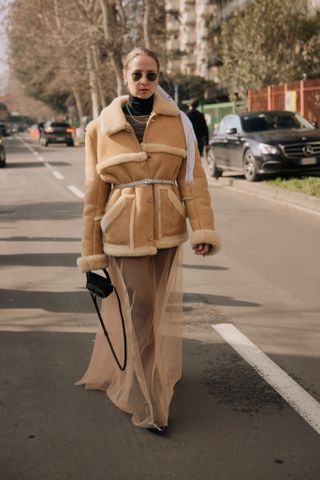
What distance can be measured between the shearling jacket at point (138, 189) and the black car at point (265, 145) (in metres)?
13.2

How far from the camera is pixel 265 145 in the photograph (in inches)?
682

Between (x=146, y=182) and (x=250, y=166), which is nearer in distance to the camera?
(x=146, y=182)

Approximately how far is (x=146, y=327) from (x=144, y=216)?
1.88ft

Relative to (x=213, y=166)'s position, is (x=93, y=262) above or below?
above

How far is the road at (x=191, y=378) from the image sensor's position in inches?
145

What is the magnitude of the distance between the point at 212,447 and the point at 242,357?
153cm

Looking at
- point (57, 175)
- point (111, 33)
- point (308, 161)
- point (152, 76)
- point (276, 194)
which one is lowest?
point (57, 175)

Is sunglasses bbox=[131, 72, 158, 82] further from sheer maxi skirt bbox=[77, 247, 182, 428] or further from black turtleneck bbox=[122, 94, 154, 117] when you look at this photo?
sheer maxi skirt bbox=[77, 247, 182, 428]

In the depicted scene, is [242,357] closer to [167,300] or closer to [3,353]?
[167,300]

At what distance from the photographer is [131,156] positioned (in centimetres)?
409

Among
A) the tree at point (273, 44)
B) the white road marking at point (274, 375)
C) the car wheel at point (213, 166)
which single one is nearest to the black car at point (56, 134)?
the tree at point (273, 44)

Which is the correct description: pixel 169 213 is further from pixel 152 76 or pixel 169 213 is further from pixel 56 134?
pixel 56 134

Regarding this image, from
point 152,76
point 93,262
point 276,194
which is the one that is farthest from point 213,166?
point 152,76

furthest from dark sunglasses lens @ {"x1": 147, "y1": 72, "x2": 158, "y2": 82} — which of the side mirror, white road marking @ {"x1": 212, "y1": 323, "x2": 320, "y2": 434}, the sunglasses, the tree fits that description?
the tree
